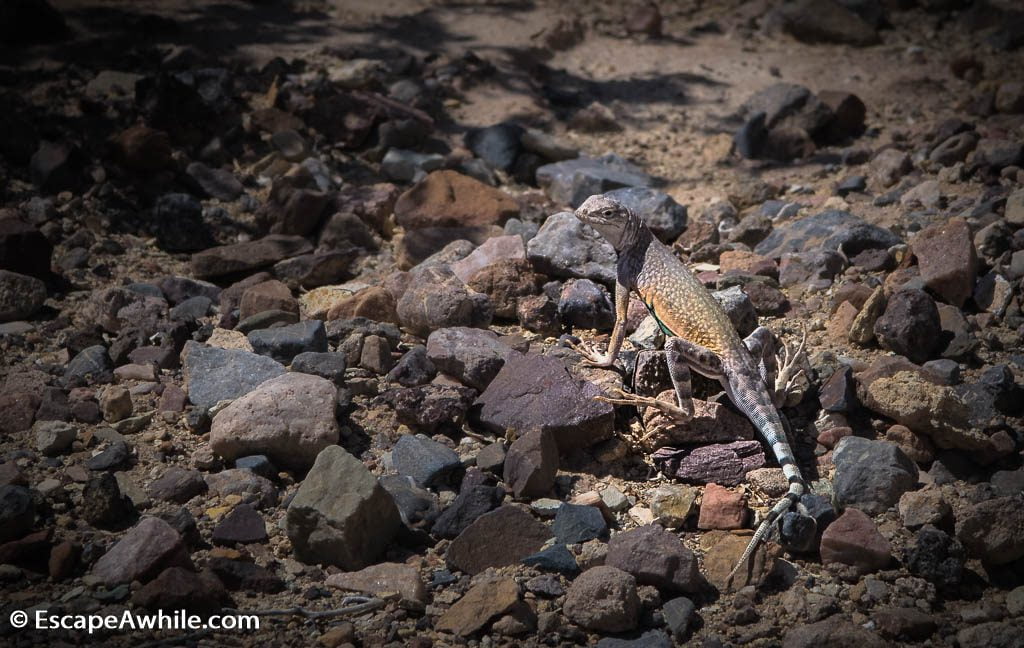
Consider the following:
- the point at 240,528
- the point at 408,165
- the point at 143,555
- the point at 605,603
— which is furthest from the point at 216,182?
the point at 605,603

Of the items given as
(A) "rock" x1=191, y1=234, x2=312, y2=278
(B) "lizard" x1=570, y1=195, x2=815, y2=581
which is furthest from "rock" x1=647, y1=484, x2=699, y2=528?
(A) "rock" x1=191, y1=234, x2=312, y2=278

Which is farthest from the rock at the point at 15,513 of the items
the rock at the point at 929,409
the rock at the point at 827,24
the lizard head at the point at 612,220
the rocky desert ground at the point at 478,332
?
the rock at the point at 827,24

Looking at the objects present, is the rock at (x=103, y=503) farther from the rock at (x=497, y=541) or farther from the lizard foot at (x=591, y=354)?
the lizard foot at (x=591, y=354)

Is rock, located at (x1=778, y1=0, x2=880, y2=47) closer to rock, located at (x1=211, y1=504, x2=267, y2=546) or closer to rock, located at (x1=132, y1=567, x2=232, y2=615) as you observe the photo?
rock, located at (x1=211, y1=504, x2=267, y2=546)

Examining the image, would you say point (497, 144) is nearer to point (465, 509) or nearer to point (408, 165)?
point (408, 165)

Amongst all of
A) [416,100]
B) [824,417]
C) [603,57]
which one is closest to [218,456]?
[824,417]

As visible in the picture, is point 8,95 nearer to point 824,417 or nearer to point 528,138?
point 528,138

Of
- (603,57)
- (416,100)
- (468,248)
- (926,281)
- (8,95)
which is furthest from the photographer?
(603,57)
